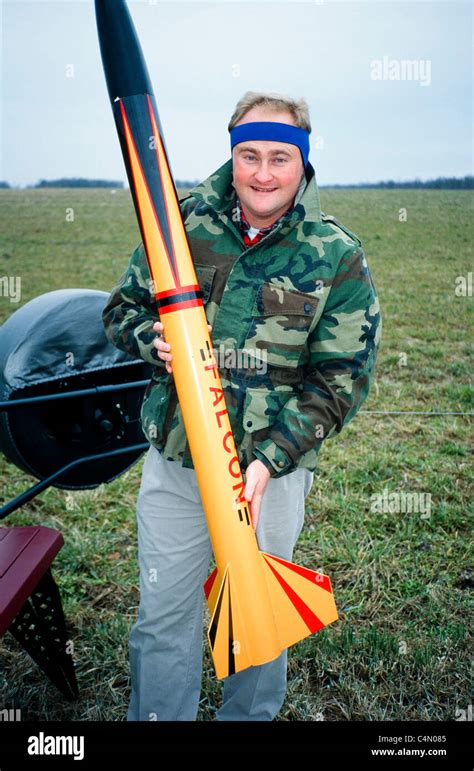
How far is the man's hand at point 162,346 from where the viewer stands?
7.71 feet

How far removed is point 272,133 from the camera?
2.16 metres

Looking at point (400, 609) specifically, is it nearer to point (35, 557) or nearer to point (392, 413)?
point (35, 557)

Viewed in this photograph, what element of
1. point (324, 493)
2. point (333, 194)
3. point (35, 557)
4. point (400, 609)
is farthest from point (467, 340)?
point (333, 194)

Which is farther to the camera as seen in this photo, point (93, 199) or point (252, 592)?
point (93, 199)

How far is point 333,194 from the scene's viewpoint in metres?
34.4

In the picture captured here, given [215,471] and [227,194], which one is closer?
[215,471]

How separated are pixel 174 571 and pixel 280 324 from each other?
Result: 1.03m

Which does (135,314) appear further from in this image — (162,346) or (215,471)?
(215,471)

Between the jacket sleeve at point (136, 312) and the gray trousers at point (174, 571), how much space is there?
17.8 inches

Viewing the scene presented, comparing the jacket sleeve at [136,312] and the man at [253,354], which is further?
the jacket sleeve at [136,312]

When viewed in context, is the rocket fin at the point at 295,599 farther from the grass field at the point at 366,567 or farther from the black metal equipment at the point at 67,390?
Result: the black metal equipment at the point at 67,390

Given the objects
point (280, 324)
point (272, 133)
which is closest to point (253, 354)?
point (280, 324)

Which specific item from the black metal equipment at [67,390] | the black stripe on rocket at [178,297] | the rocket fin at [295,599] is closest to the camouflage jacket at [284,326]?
the black stripe on rocket at [178,297]

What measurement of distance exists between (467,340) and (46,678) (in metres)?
6.95
